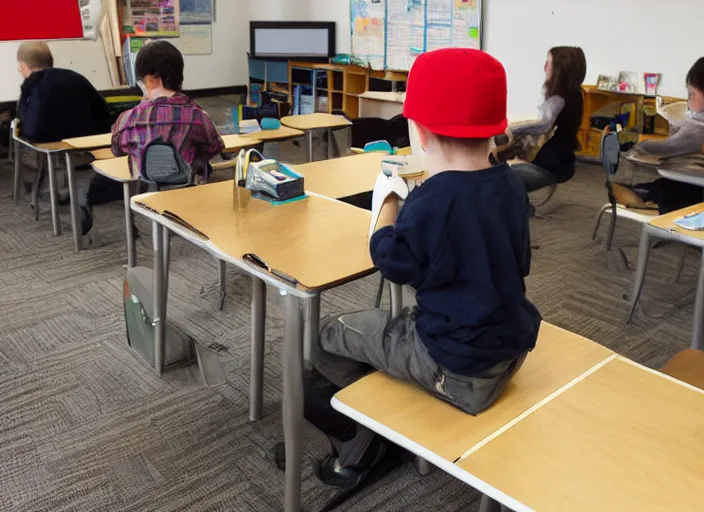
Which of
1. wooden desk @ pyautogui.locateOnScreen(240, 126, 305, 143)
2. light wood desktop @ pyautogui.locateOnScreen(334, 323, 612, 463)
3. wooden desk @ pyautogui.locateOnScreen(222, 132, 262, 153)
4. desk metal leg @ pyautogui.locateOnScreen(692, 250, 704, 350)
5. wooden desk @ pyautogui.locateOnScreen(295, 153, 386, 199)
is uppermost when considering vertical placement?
wooden desk @ pyautogui.locateOnScreen(240, 126, 305, 143)

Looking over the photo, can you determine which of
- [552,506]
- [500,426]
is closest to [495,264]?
[500,426]

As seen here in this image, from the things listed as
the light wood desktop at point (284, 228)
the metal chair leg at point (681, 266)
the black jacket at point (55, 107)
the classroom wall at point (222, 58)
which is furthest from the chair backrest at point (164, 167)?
the classroom wall at point (222, 58)

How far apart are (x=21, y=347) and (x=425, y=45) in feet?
16.5

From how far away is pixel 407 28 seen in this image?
6676 mm

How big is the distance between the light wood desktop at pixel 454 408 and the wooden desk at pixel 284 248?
0.84ft

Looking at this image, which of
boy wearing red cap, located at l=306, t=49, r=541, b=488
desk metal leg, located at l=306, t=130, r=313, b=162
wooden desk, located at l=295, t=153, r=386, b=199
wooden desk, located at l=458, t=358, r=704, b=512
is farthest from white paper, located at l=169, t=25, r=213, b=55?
wooden desk, located at l=458, t=358, r=704, b=512

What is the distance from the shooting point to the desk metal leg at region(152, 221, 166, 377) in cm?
219

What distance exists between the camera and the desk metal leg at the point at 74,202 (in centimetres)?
356

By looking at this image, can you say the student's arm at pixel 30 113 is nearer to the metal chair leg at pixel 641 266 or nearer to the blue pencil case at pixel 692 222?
the metal chair leg at pixel 641 266

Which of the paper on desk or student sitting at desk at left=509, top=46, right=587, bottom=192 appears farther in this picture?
student sitting at desk at left=509, top=46, right=587, bottom=192

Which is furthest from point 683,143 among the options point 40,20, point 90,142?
point 40,20

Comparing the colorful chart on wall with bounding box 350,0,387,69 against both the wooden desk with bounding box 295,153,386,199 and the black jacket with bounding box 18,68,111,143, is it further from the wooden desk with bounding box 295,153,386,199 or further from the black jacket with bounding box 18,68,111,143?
the wooden desk with bounding box 295,153,386,199

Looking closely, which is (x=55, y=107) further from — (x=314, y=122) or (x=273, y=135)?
(x=314, y=122)

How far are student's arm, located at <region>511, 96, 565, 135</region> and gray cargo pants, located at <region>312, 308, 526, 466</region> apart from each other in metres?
2.50
